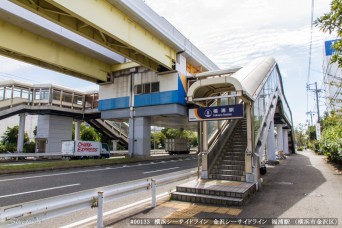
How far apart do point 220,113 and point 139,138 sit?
20026 millimetres

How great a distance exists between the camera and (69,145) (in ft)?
89.1

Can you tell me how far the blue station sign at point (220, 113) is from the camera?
8.87 metres

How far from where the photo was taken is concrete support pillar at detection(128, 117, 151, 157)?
27766 millimetres

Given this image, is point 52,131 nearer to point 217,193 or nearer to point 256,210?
point 217,193

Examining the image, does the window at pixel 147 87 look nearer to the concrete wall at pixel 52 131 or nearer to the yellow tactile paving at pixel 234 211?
the concrete wall at pixel 52 131

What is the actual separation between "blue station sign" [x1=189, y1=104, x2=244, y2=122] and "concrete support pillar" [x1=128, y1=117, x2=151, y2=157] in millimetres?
19033

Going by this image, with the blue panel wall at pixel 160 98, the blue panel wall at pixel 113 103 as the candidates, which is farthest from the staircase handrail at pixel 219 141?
the blue panel wall at pixel 113 103

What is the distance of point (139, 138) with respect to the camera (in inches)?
1105

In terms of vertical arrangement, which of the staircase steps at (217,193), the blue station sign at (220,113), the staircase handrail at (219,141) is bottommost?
the staircase steps at (217,193)

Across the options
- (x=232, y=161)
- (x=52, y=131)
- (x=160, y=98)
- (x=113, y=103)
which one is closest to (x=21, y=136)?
(x=52, y=131)

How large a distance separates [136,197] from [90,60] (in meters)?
21.7

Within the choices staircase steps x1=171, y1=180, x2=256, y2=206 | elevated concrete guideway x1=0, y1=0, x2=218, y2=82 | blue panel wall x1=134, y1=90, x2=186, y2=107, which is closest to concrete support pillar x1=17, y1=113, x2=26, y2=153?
elevated concrete guideway x1=0, y1=0, x2=218, y2=82

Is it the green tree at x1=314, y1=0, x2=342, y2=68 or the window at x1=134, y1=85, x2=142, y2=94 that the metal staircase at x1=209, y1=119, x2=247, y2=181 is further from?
the window at x1=134, y1=85, x2=142, y2=94

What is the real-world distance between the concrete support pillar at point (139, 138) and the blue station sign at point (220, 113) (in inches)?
749
